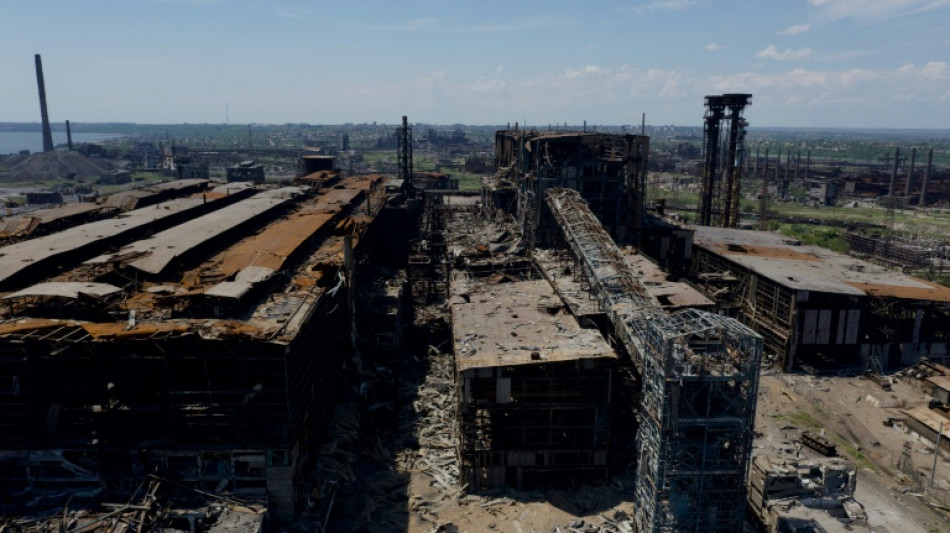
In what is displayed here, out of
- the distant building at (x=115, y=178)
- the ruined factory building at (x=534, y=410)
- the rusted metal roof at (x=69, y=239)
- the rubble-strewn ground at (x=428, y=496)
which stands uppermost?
the rusted metal roof at (x=69, y=239)

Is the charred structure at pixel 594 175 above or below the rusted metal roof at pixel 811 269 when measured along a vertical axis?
above

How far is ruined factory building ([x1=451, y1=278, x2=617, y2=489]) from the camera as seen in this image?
3525 centimetres

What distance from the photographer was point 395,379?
48281mm

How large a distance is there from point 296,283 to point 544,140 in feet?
117

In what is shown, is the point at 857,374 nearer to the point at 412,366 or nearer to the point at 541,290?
the point at 541,290

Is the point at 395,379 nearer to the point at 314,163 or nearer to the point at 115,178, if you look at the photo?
the point at 314,163

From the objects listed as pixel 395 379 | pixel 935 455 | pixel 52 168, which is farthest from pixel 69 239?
pixel 52 168

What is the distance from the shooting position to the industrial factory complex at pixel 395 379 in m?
29.2

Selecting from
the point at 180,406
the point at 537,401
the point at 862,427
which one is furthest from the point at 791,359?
the point at 180,406

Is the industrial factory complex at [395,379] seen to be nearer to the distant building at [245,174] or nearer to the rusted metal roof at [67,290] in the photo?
the rusted metal roof at [67,290]

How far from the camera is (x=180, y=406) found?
30.1m

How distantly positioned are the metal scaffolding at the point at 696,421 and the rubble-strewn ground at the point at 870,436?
34.9 ft

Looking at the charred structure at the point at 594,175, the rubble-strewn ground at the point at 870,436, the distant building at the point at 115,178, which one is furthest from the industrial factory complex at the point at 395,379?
the distant building at the point at 115,178

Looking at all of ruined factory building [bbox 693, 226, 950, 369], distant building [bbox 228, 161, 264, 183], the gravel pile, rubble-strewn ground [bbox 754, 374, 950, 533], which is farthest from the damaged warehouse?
the gravel pile
